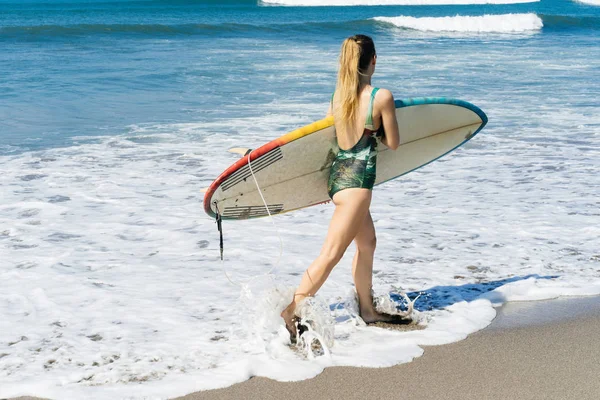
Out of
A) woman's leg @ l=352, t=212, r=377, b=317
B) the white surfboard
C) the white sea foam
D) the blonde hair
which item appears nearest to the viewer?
the blonde hair

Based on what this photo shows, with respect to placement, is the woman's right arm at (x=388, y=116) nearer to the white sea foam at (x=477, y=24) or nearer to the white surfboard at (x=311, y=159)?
the white surfboard at (x=311, y=159)

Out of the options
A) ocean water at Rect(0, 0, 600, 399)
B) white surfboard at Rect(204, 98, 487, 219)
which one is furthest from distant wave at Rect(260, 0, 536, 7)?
white surfboard at Rect(204, 98, 487, 219)

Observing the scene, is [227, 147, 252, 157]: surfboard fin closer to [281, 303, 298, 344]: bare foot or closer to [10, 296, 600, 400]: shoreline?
[281, 303, 298, 344]: bare foot

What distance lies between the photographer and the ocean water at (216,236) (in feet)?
12.3

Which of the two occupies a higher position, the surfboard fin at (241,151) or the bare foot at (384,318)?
the surfboard fin at (241,151)

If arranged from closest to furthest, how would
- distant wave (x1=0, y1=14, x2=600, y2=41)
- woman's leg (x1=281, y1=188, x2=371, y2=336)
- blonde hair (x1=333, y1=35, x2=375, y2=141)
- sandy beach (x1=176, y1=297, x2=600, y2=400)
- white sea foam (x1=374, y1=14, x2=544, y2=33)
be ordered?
sandy beach (x1=176, y1=297, x2=600, y2=400), blonde hair (x1=333, y1=35, x2=375, y2=141), woman's leg (x1=281, y1=188, x2=371, y2=336), distant wave (x1=0, y1=14, x2=600, y2=41), white sea foam (x1=374, y1=14, x2=544, y2=33)

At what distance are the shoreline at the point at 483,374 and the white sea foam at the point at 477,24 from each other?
113 ft

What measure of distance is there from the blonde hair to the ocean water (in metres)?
0.95

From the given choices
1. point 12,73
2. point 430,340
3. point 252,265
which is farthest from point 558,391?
point 12,73

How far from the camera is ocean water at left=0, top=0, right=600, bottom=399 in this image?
12.3ft

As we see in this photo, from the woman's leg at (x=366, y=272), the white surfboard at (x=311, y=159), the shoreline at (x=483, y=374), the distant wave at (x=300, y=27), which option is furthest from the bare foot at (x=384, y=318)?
the distant wave at (x=300, y=27)

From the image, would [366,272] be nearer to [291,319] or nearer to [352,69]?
[291,319]

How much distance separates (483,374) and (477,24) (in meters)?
36.5

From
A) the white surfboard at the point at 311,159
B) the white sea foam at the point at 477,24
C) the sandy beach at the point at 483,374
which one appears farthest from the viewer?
the white sea foam at the point at 477,24
